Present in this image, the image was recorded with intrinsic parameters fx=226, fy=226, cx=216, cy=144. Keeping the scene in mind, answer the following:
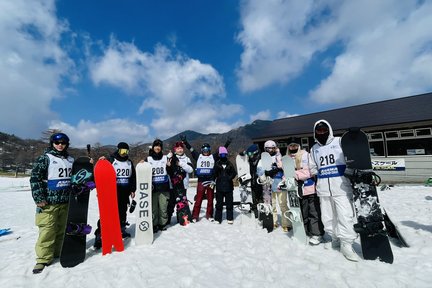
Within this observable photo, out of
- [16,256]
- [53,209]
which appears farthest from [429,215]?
[16,256]

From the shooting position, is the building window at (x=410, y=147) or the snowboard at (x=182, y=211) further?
the building window at (x=410, y=147)

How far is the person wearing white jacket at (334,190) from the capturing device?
337cm

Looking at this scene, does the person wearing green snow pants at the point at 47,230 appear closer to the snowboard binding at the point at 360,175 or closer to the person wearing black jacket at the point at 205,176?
the person wearing black jacket at the point at 205,176

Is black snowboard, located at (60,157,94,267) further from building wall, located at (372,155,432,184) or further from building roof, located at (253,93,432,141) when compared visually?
building roof, located at (253,93,432,141)

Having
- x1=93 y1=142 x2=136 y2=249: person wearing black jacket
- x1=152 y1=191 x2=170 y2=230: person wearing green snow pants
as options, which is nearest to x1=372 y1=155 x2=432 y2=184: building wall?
x1=152 y1=191 x2=170 y2=230: person wearing green snow pants

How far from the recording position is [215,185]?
5.92 meters

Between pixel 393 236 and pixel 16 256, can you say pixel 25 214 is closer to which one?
pixel 16 256

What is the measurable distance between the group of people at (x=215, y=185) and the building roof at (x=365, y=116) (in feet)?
41.7

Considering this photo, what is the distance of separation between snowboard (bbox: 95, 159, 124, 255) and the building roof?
51.3 ft

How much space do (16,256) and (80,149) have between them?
165ft

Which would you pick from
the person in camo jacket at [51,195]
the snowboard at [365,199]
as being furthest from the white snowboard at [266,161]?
the person in camo jacket at [51,195]

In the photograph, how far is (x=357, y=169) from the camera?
3.37 m

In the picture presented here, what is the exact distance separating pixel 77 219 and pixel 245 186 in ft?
12.0

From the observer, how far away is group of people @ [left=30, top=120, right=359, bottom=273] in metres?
3.43
